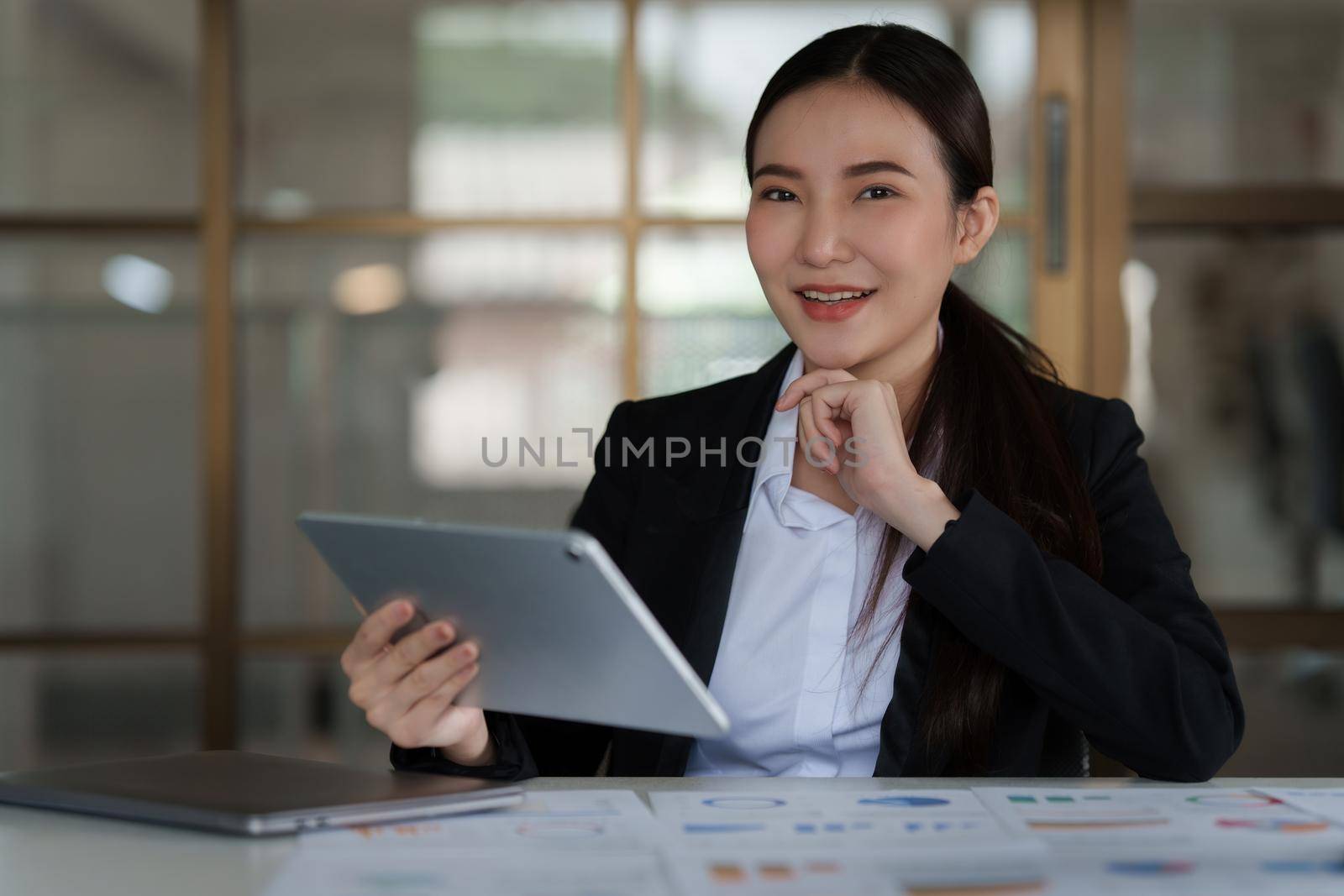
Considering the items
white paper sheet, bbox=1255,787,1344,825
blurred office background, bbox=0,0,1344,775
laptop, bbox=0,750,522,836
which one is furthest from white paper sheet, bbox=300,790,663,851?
blurred office background, bbox=0,0,1344,775

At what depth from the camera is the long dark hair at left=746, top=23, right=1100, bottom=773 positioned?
1.31 meters

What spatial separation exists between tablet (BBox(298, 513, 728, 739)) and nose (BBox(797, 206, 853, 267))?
23.6 inches

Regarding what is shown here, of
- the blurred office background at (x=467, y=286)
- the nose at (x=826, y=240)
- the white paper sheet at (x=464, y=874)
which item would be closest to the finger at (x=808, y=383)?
the nose at (x=826, y=240)

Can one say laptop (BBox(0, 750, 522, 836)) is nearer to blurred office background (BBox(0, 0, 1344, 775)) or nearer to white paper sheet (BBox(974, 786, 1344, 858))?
white paper sheet (BBox(974, 786, 1344, 858))

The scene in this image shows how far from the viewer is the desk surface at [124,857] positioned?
0.79 meters

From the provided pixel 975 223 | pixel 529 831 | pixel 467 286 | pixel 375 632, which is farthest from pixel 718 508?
pixel 467 286

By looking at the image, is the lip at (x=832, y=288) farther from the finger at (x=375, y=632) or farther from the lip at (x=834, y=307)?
the finger at (x=375, y=632)

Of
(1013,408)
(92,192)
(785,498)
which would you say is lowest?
(785,498)

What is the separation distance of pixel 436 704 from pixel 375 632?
3.3 inches

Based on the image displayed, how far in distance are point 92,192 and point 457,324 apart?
0.82 meters

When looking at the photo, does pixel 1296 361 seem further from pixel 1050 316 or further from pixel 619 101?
pixel 619 101

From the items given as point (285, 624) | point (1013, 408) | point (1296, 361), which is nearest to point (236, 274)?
point (285, 624)

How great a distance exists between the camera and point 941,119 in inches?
57.2

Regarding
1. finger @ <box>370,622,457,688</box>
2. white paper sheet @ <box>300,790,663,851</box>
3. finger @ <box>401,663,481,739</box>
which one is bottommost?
white paper sheet @ <box>300,790,663,851</box>
